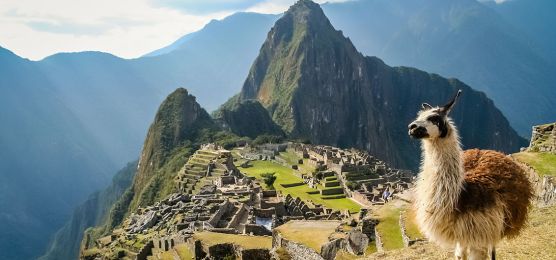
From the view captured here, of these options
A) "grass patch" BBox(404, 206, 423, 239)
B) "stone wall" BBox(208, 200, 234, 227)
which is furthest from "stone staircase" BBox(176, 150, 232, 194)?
"grass patch" BBox(404, 206, 423, 239)

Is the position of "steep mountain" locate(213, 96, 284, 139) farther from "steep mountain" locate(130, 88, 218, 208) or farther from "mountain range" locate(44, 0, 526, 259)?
"steep mountain" locate(130, 88, 218, 208)

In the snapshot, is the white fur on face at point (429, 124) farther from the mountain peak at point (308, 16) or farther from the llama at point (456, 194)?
the mountain peak at point (308, 16)

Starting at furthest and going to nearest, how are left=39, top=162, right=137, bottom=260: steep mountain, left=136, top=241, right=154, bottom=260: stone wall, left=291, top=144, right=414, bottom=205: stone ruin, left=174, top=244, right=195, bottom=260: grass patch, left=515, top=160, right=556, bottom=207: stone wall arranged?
left=39, top=162, right=137, bottom=260: steep mountain, left=291, top=144, right=414, bottom=205: stone ruin, left=136, top=241, right=154, bottom=260: stone wall, left=174, top=244, right=195, bottom=260: grass patch, left=515, top=160, right=556, bottom=207: stone wall

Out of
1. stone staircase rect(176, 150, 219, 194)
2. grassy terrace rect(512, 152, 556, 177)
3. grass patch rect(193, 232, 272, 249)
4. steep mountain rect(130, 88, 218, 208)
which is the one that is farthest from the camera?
steep mountain rect(130, 88, 218, 208)

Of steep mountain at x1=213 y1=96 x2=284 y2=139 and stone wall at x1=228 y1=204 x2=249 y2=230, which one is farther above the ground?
steep mountain at x1=213 y1=96 x2=284 y2=139

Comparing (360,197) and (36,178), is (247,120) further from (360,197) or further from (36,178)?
(36,178)
